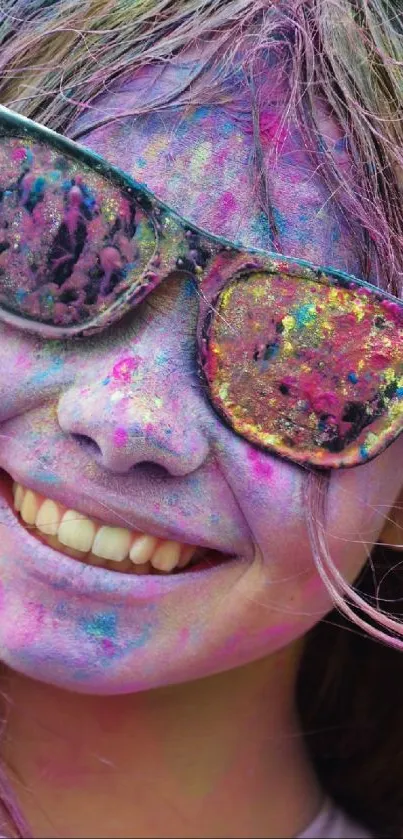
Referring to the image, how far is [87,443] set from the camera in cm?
101

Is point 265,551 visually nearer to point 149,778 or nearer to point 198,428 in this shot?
point 198,428

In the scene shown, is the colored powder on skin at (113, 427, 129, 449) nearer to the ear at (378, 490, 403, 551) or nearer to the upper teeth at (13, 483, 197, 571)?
the upper teeth at (13, 483, 197, 571)

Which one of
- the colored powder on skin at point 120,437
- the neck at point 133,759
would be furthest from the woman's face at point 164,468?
the neck at point 133,759

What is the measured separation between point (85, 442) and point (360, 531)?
0.33 meters

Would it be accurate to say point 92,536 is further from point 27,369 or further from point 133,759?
point 133,759

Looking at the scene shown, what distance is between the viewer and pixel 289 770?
141 cm

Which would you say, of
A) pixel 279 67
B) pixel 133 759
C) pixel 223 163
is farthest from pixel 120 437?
pixel 133 759

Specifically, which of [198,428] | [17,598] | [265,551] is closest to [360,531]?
[265,551]

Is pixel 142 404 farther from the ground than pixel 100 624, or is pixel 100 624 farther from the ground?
pixel 142 404

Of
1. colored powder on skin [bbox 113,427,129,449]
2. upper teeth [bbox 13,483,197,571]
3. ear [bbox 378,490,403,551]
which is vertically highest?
colored powder on skin [bbox 113,427,129,449]

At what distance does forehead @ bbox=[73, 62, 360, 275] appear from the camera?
992 mm

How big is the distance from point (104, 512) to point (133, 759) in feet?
1.54

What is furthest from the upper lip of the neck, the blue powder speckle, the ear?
the neck

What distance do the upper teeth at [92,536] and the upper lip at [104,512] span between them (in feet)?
0.05
